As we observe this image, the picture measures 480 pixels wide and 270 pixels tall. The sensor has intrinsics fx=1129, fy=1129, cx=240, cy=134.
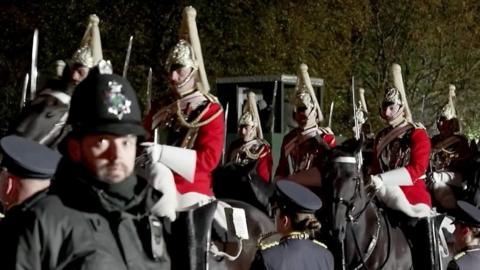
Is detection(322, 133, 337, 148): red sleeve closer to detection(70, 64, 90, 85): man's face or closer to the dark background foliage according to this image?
detection(70, 64, 90, 85): man's face

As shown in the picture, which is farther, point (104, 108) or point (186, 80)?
point (186, 80)

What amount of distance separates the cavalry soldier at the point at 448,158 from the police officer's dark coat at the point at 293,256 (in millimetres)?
7411

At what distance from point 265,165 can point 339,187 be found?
3.78 metres

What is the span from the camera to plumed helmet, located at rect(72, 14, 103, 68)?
27.1 ft

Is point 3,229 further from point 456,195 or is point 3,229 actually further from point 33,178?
point 456,195

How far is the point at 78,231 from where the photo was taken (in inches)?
153

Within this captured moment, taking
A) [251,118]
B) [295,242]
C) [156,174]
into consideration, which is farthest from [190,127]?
[251,118]

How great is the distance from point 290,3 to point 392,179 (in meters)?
17.0

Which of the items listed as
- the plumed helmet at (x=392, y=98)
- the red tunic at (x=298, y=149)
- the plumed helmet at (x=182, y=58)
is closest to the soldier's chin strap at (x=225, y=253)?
the plumed helmet at (x=182, y=58)

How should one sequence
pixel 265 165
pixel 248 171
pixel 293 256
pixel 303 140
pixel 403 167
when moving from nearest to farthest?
1. pixel 293 256
2. pixel 403 167
3. pixel 303 140
4. pixel 248 171
5. pixel 265 165

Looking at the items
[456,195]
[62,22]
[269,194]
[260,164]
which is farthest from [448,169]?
[62,22]

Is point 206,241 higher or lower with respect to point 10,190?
lower

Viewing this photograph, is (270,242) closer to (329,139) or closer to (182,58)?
(182,58)

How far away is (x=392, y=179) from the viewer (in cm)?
1091
